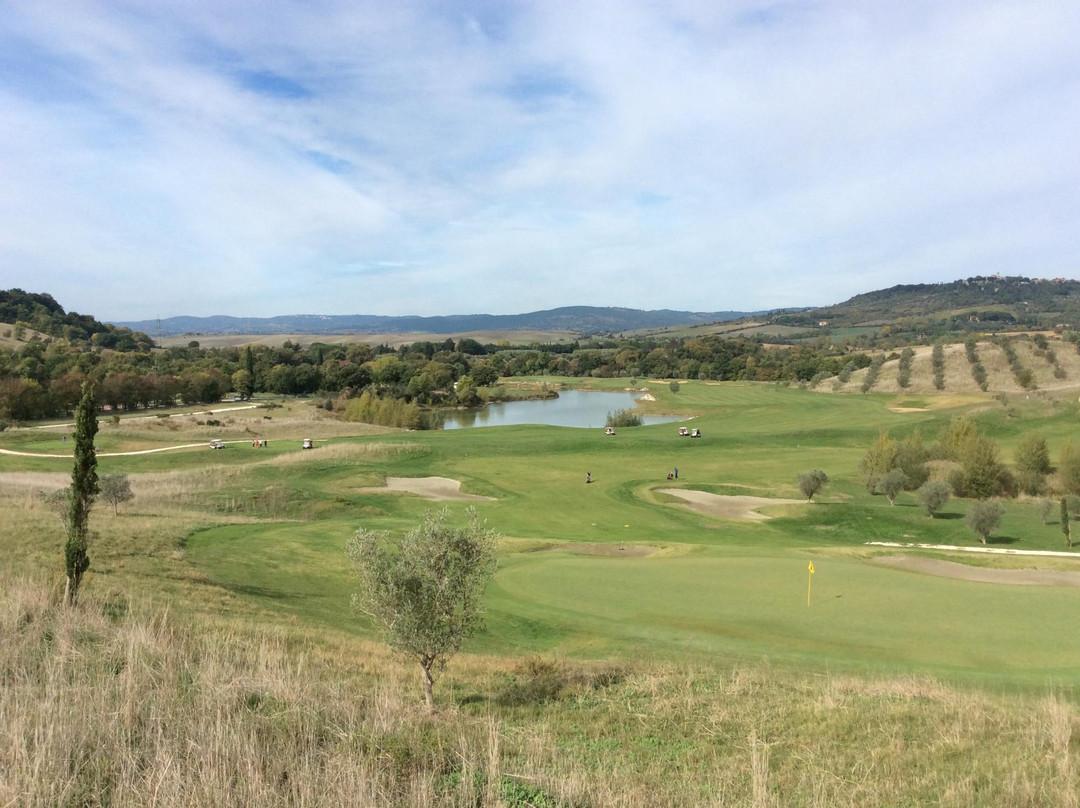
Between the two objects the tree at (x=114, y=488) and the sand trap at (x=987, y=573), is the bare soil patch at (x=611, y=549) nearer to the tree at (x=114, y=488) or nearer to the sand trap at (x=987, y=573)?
the sand trap at (x=987, y=573)

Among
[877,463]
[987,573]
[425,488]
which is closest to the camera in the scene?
[987,573]

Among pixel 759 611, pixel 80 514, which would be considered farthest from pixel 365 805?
pixel 759 611

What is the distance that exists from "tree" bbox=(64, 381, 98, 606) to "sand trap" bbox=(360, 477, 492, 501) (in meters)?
25.4

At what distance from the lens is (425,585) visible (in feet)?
32.8

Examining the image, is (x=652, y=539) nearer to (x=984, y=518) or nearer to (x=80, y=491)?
(x=984, y=518)

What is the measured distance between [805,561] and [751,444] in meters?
38.9

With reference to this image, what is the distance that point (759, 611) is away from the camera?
17688 millimetres

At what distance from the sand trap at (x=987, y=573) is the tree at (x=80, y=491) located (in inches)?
917

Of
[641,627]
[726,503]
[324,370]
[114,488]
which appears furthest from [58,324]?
[641,627]

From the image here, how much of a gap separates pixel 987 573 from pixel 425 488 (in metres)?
29.9

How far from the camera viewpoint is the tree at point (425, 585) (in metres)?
10.0

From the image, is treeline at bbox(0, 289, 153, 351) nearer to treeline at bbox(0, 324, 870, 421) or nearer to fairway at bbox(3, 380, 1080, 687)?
treeline at bbox(0, 324, 870, 421)

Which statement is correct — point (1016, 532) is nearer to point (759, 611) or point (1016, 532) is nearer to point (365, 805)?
point (759, 611)

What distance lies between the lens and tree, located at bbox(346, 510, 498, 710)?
1001 cm
